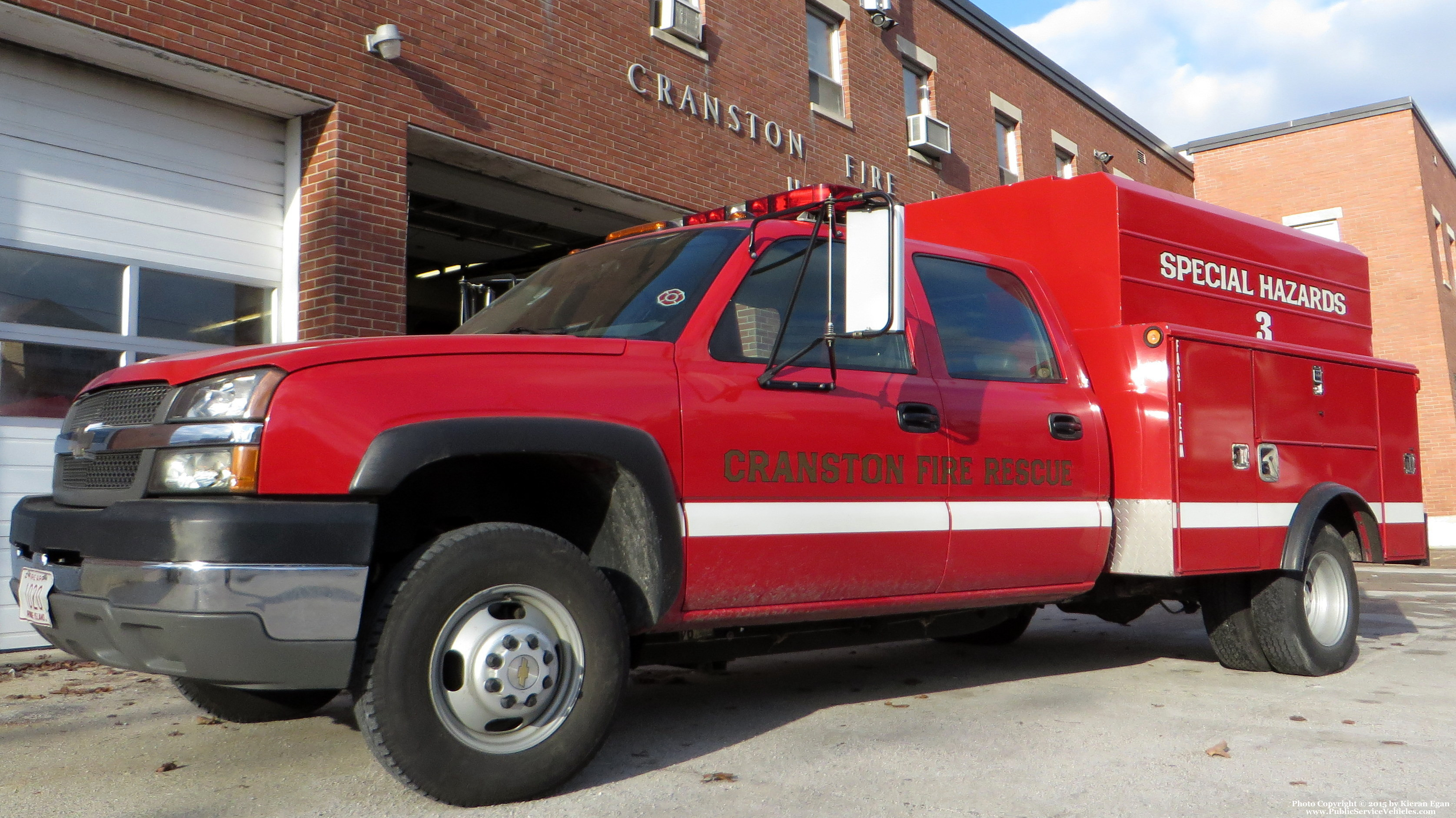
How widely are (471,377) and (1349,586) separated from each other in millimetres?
5077

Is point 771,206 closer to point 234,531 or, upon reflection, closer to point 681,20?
point 234,531

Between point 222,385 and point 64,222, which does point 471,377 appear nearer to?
point 222,385

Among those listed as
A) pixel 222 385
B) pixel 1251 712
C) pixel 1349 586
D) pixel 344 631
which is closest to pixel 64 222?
pixel 222 385

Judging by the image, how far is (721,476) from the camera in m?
3.93

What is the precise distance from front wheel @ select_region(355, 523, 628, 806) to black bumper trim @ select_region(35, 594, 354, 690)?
14cm

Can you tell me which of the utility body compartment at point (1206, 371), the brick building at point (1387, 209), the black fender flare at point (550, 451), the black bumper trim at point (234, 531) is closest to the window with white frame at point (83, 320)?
the black bumper trim at point (234, 531)

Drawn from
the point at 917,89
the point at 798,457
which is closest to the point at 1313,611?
the point at 798,457

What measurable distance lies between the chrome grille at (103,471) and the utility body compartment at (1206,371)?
13.2 feet

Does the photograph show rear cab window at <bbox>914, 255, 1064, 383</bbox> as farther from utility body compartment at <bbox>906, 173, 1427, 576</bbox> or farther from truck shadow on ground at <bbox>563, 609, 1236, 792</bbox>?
truck shadow on ground at <bbox>563, 609, 1236, 792</bbox>

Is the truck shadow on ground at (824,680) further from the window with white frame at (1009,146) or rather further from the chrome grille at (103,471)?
the window with white frame at (1009,146)

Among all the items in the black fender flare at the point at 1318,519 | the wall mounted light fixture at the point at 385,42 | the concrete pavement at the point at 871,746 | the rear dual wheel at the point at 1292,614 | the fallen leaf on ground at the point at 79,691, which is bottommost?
the fallen leaf on ground at the point at 79,691

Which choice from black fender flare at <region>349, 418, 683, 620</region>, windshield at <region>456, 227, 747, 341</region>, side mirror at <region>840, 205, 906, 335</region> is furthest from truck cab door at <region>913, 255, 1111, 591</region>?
black fender flare at <region>349, 418, 683, 620</region>

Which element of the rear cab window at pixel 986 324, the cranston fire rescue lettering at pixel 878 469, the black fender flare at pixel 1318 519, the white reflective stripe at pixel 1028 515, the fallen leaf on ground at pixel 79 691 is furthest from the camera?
the black fender flare at pixel 1318 519

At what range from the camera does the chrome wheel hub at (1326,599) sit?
240 inches
